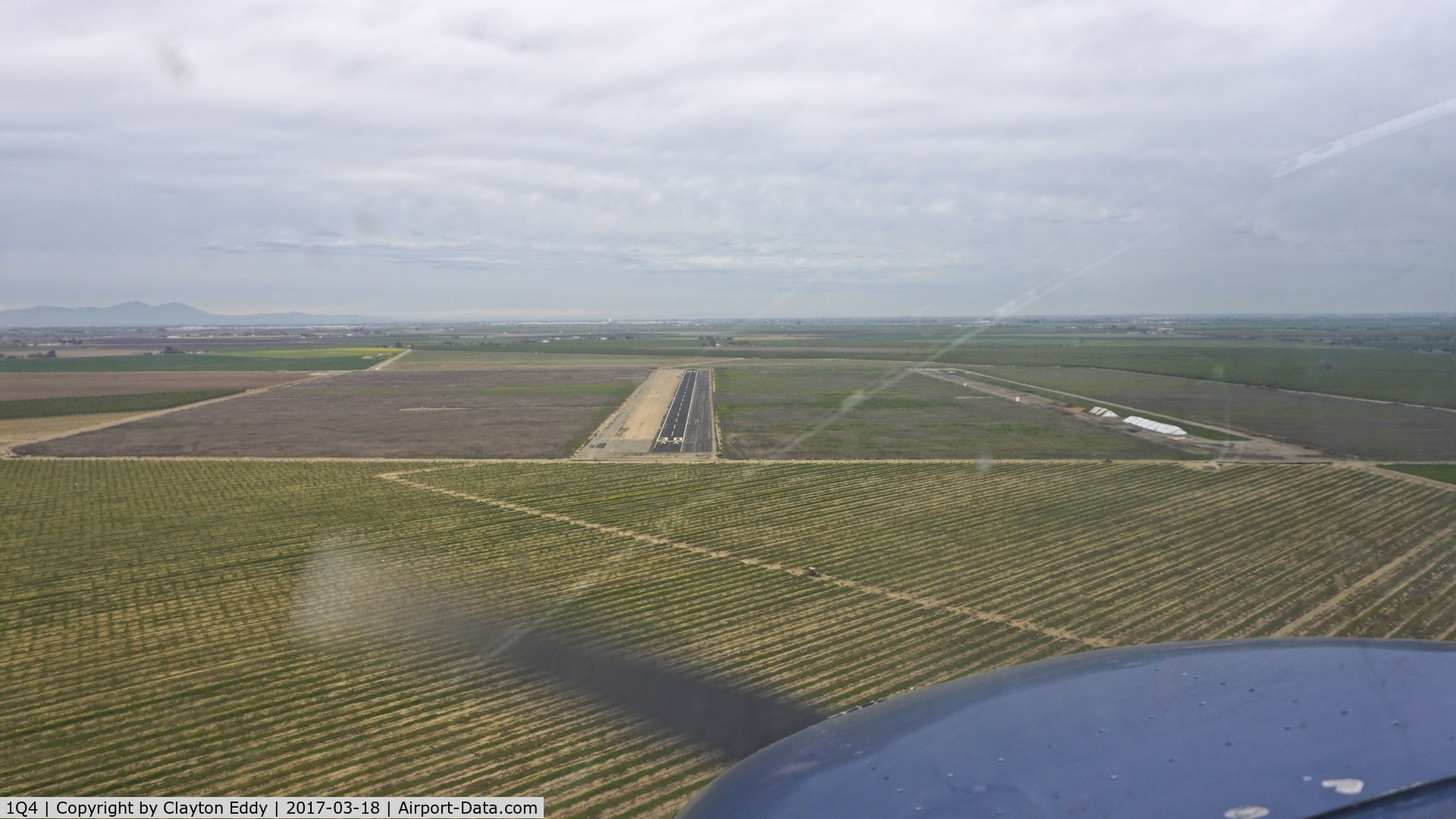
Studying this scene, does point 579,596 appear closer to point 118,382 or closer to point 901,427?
point 901,427

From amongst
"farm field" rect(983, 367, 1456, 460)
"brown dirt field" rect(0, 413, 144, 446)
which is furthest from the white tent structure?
"brown dirt field" rect(0, 413, 144, 446)

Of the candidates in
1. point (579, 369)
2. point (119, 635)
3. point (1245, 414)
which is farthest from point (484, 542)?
point (579, 369)

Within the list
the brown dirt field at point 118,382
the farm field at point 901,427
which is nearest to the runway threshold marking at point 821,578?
the farm field at point 901,427

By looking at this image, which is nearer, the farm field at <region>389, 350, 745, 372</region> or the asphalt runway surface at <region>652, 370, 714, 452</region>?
the asphalt runway surface at <region>652, 370, 714, 452</region>

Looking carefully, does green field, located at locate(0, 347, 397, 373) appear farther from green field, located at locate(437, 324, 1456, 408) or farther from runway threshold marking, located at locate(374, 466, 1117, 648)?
runway threshold marking, located at locate(374, 466, 1117, 648)

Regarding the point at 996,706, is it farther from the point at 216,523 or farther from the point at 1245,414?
the point at 1245,414
